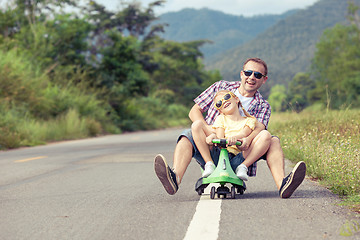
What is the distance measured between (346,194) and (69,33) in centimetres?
3025

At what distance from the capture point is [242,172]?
5449 millimetres

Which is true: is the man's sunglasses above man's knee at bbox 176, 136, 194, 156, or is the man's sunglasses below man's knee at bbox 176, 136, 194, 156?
above

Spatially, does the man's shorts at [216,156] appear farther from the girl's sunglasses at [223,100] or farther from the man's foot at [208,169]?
the girl's sunglasses at [223,100]

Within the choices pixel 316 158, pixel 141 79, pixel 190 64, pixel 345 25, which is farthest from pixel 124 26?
pixel 316 158

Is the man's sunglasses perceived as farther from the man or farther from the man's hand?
the man's hand

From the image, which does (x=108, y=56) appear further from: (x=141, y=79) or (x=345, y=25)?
(x=345, y=25)

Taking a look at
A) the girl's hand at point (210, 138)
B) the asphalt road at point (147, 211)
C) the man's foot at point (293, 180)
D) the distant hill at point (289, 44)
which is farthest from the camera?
the distant hill at point (289, 44)

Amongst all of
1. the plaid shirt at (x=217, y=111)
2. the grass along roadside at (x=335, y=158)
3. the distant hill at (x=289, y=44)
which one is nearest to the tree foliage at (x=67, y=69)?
the grass along roadside at (x=335, y=158)

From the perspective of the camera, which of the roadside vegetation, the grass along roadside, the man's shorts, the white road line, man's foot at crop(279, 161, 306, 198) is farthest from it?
the roadside vegetation

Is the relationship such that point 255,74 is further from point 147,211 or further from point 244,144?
point 147,211

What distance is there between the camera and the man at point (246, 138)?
5402mm

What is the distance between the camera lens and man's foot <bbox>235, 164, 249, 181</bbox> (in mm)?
5430

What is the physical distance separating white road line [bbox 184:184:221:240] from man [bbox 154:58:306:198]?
40 centimetres

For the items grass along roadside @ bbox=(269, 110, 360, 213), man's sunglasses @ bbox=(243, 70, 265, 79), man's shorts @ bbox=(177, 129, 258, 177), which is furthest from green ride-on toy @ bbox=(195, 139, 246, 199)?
grass along roadside @ bbox=(269, 110, 360, 213)
